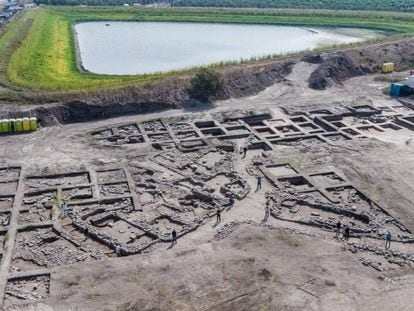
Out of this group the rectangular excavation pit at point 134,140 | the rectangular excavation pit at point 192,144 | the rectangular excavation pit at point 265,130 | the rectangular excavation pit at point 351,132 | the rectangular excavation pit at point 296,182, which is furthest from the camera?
the rectangular excavation pit at point 265,130

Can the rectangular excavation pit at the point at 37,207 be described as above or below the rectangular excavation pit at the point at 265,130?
below

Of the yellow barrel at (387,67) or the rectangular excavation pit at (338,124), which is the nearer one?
the rectangular excavation pit at (338,124)

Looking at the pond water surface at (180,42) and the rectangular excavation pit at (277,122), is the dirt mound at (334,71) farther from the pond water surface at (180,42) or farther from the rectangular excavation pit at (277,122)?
the pond water surface at (180,42)

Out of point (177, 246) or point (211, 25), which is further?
point (211, 25)

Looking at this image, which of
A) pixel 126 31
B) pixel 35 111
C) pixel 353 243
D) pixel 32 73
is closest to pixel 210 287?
pixel 353 243

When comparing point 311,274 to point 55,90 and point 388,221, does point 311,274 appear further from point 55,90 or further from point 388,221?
point 55,90

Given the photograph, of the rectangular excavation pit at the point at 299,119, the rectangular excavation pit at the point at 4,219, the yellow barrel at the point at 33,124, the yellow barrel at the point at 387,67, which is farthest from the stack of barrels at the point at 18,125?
the yellow barrel at the point at 387,67
